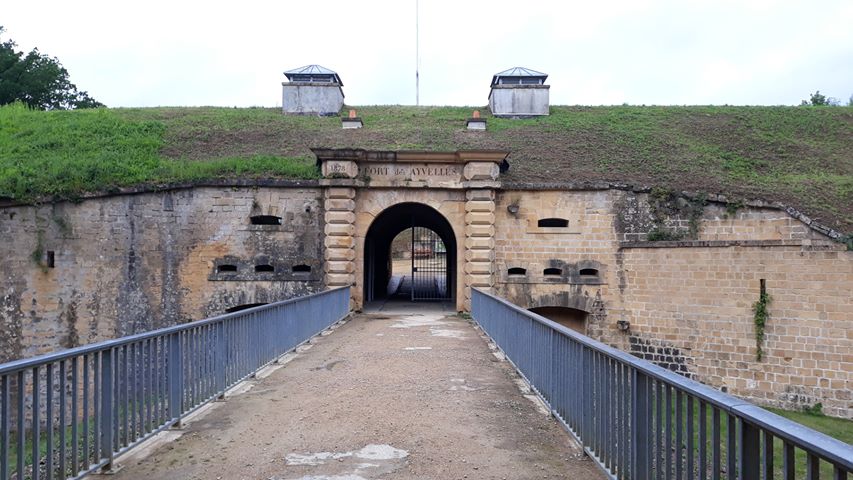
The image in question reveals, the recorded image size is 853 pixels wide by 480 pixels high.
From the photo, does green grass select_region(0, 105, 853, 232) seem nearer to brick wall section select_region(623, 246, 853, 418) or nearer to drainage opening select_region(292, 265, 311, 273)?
drainage opening select_region(292, 265, 311, 273)

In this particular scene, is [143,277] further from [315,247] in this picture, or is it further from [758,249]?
[758,249]

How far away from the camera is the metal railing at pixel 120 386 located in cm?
376

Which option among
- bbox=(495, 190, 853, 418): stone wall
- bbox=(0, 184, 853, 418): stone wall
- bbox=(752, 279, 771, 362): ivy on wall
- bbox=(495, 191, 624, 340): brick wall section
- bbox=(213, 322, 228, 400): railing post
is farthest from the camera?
bbox=(495, 191, 624, 340): brick wall section

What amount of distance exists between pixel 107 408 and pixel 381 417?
2438 millimetres

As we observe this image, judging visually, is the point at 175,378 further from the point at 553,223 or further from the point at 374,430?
the point at 553,223

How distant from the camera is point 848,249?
42.5ft

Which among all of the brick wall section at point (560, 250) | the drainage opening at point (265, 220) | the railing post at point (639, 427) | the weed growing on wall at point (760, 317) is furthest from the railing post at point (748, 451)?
the drainage opening at point (265, 220)

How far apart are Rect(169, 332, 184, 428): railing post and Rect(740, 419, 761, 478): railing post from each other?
4.64m

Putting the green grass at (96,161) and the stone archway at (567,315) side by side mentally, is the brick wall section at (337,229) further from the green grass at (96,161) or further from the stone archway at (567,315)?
the stone archway at (567,315)

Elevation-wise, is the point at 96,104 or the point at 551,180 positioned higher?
the point at 96,104

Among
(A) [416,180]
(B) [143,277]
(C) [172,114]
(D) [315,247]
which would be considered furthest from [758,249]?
(C) [172,114]

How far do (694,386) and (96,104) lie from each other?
43.8 meters

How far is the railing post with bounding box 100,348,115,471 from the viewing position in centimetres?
447

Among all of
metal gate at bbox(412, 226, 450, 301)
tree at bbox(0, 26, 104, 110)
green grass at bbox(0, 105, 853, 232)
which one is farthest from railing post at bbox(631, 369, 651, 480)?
tree at bbox(0, 26, 104, 110)
